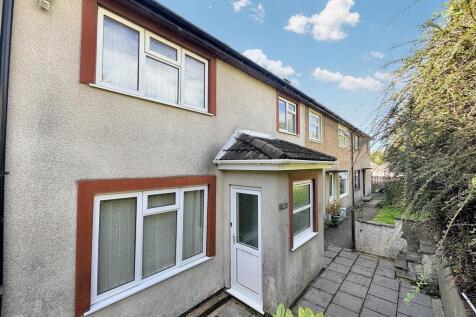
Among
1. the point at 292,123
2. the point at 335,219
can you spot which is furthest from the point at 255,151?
the point at 335,219

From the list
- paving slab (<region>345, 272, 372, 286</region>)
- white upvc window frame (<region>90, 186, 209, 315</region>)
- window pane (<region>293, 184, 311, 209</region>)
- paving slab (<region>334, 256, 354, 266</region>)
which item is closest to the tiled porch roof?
window pane (<region>293, 184, 311, 209</region>)

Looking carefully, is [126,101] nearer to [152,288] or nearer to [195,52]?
[195,52]

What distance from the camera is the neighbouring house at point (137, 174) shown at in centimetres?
340

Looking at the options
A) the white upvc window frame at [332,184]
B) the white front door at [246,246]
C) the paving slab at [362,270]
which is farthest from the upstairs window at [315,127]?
the white front door at [246,246]

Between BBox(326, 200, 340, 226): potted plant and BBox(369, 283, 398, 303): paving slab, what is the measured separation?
21.7ft

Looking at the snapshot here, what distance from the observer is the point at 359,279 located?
7.21 metres

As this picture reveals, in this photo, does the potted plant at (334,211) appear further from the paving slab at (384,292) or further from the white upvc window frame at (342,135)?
the paving slab at (384,292)

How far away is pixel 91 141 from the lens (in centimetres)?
406

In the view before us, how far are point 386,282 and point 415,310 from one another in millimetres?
1286

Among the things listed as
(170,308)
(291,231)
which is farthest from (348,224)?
(170,308)

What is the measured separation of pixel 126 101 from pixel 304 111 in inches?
385

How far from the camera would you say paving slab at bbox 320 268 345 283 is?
723 cm

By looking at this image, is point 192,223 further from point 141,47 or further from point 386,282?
point 386,282

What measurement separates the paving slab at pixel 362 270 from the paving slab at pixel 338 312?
93.3 inches
